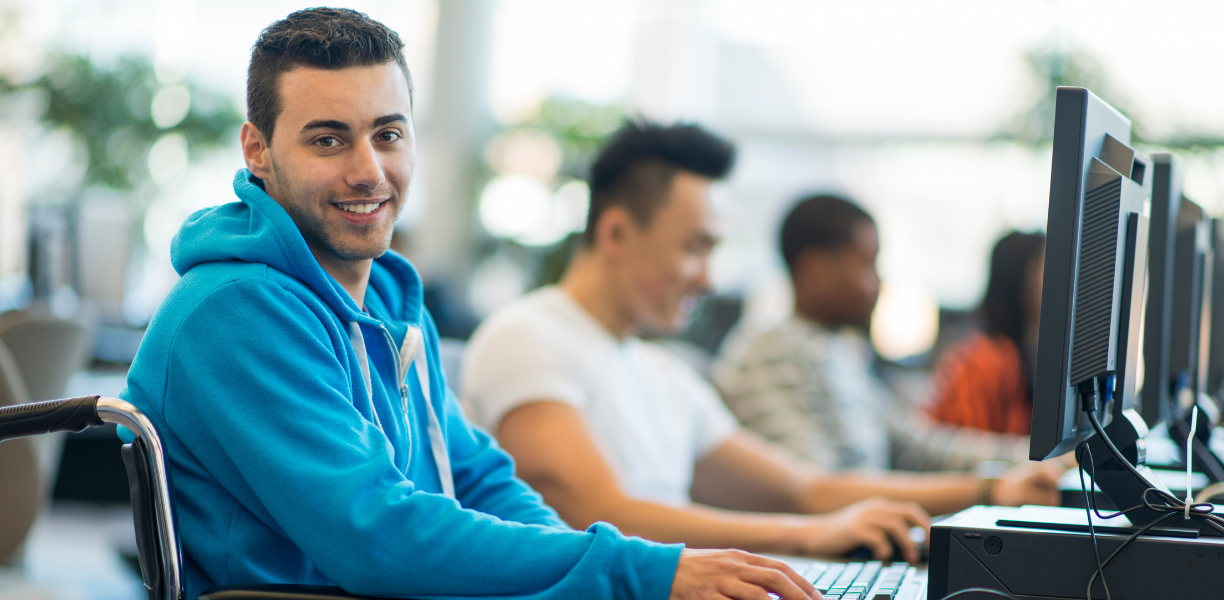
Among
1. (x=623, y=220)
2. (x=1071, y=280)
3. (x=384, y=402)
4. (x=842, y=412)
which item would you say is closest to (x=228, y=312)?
(x=384, y=402)

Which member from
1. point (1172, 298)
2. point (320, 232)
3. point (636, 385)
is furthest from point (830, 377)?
point (320, 232)

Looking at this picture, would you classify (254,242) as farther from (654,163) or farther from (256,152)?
(654,163)

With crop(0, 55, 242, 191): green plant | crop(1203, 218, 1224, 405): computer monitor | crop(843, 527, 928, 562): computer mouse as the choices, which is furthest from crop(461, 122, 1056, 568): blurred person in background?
crop(0, 55, 242, 191): green plant

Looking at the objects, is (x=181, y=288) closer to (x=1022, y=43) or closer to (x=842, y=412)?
(x=842, y=412)

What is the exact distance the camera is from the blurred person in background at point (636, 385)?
1639 mm

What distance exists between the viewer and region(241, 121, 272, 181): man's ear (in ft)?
3.49

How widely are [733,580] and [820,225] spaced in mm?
1769

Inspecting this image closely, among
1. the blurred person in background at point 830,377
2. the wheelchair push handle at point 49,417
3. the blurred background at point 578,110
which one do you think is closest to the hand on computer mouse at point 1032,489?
the blurred person in background at point 830,377

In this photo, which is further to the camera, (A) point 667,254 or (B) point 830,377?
(B) point 830,377

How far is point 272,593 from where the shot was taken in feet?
→ 2.86

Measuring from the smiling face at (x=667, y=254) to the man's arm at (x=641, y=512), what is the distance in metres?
0.37

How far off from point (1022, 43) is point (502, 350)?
15.9 ft

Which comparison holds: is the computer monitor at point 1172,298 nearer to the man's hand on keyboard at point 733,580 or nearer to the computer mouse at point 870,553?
the computer mouse at point 870,553

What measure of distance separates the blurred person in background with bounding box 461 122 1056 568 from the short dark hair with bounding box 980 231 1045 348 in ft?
3.09
